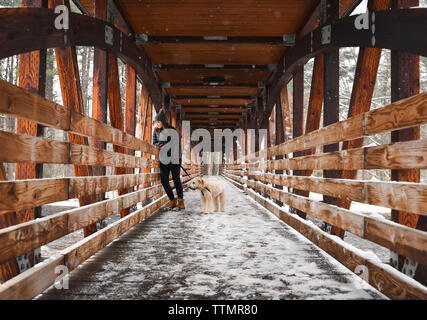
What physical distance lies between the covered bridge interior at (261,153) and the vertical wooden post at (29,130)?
12mm

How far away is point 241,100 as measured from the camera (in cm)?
1349

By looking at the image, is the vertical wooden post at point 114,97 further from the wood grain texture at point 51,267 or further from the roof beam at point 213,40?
the wood grain texture at point 51,267

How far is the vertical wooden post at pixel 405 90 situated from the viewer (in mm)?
2658

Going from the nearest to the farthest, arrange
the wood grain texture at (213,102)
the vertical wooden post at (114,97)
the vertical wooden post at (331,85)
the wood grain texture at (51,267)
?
1. the wood grain texture at (51,267)
2. the vertical wooden post at (331,85)
3. the vertical wooden post at (114,97)
4. the wood grain texture at (213,102)

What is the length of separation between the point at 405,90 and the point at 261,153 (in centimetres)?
548

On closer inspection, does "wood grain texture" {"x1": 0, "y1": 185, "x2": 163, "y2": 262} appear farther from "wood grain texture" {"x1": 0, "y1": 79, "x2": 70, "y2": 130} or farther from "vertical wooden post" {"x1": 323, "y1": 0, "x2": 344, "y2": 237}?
"vertical wooden post" {"x1": 323, "y1": 0, "x2": 344, "y2": 237}

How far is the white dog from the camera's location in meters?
6.36

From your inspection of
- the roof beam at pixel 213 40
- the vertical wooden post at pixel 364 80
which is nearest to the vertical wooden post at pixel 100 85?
the roof beam at pixel 213 40

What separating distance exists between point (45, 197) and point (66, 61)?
2.34 m

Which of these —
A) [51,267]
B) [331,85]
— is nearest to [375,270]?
[51,267]

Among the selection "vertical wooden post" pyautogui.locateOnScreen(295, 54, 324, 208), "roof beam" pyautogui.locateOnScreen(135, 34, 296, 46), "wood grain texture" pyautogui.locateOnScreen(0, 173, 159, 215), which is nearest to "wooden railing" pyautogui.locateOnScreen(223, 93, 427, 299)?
"vertical wooden post" pyautogui.locateOnScreen(295, 54, 324, 208)

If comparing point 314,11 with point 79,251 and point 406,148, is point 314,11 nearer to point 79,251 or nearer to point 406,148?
point 406,148

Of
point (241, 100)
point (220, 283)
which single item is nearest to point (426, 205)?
point (220, 283)

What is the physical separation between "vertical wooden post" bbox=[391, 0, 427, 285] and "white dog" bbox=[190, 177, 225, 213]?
3.88 metres
